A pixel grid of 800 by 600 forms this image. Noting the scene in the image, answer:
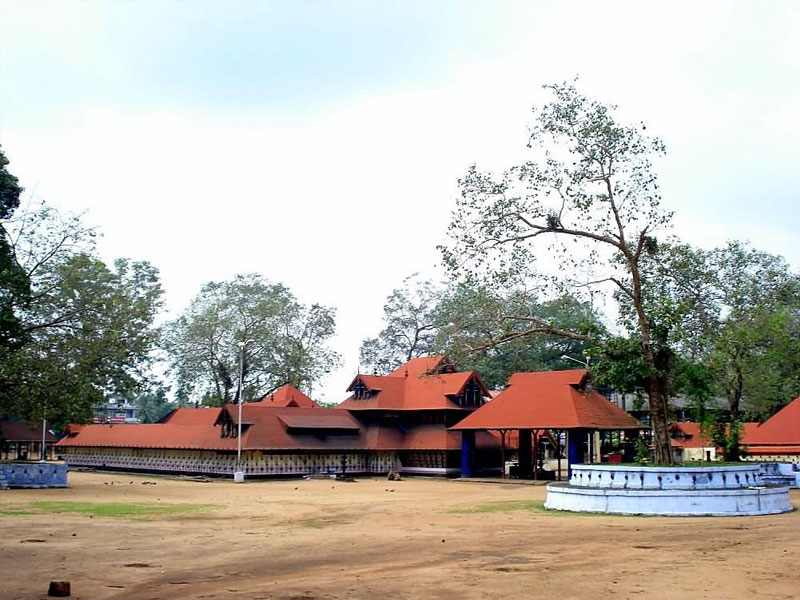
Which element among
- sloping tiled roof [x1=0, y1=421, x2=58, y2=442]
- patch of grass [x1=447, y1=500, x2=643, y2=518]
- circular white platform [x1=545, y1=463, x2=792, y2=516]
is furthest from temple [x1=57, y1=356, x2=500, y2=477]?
circular white platform [x1=545, y1=463, x2=792, y2=516]

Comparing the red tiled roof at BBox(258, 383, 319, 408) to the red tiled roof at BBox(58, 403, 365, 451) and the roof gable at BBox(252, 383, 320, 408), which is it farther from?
the red tiled roof at BBox(58, 403, 365, 451)

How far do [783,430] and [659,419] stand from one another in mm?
18968

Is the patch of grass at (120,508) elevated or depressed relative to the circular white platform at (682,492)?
depressed

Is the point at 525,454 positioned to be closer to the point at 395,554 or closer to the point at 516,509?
the point at 516,509

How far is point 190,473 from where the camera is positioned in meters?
49.6

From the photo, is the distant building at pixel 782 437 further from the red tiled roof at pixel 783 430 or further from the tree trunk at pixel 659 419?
the tree trunk at pixel 659 419

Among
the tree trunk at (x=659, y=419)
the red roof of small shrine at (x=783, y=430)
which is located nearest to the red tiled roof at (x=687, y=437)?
the red roof of small shrine at (x=783, y=430)

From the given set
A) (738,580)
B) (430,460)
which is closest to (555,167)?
(738,580)

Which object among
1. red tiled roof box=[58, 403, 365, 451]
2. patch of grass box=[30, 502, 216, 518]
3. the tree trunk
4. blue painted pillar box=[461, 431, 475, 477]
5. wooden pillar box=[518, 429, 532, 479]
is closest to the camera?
patch of grass box=[30, 502, 216, 518]

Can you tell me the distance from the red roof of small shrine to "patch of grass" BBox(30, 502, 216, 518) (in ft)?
89.7

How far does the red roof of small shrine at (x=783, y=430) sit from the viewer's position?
130 ft

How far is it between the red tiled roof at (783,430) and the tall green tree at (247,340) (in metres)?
32.7

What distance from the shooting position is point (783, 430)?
132ft

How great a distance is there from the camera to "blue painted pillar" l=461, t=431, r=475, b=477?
45906 millimetres
